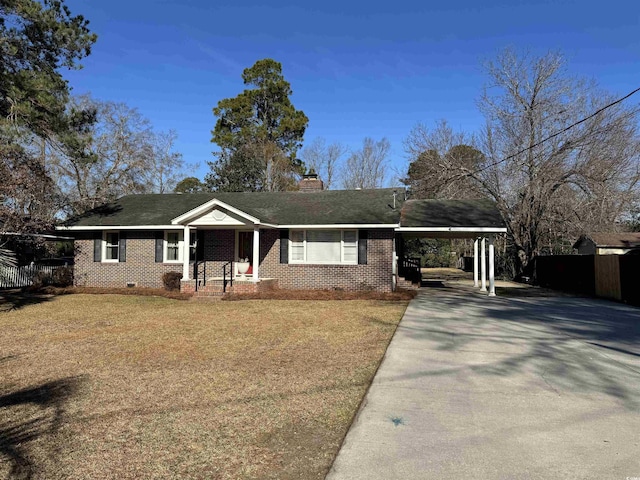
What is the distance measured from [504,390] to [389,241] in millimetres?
10849

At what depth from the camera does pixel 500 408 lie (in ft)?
14.7

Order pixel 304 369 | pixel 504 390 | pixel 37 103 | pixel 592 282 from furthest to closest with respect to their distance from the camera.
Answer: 1. pixel 592 282
2. pixel 37 103
3. pixel 304 369
4. pixel 504 390

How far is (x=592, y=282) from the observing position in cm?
1695

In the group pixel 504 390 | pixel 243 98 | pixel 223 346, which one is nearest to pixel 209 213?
pixel 223 346

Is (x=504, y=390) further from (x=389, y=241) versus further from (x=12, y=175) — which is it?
(x=12, y=175)

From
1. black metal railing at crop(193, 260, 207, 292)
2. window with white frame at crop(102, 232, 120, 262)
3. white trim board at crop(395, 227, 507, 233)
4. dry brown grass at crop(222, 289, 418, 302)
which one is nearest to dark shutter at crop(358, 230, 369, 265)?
white trim board at crop(395, 227, 507, 233)

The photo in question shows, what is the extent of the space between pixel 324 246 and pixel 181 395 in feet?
38.9

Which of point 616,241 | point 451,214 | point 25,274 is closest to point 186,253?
point 25,274

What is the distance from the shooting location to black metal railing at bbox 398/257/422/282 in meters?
20.1

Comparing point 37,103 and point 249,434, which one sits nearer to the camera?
point 249,434

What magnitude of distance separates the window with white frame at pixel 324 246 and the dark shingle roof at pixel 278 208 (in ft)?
1.91

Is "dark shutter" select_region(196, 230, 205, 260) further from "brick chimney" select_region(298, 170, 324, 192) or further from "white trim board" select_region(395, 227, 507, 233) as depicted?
"white trim board" select_region(395, 227, 507, 233)

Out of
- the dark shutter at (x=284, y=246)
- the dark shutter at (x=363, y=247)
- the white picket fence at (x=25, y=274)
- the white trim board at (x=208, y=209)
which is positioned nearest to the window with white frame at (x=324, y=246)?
the dark shutter at (x=284, y=246)

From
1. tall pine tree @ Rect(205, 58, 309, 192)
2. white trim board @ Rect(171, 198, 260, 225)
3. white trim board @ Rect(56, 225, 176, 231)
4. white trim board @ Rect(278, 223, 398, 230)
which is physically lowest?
white trim board @ Rect(278, 223, 398, 230)
